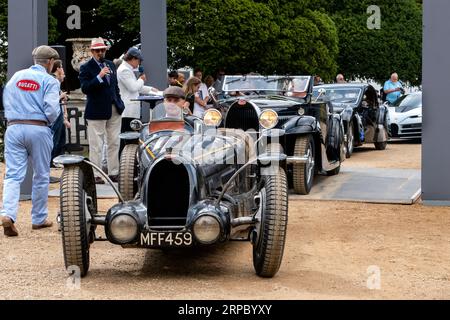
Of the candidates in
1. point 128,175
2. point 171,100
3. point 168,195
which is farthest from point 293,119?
point 168,195

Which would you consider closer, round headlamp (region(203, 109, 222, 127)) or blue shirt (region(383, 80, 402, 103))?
round headlamp (region(203, 109, 222, 127))

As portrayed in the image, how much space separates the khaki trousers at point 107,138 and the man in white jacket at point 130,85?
1.79ft

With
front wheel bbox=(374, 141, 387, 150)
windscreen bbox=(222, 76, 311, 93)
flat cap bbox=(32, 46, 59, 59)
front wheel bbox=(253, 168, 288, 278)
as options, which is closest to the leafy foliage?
front wheel bbox=(374, 141, 387, 150)

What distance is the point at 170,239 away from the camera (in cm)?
691

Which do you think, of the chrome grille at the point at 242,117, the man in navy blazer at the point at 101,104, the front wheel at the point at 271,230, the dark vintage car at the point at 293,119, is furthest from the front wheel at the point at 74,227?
the chrome grille at the point at 242,117

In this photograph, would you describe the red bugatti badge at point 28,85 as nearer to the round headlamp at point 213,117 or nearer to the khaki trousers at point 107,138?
the round headlamp at point 213,117

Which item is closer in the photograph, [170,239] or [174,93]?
[170,239]

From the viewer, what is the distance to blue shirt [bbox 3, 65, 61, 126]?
9203 millimetres

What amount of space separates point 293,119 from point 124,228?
6.11 metres

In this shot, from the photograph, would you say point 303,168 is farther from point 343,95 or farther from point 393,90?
point 393,90

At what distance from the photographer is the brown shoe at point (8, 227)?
9156 millimetres

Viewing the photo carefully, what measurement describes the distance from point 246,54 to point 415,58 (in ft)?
45.1

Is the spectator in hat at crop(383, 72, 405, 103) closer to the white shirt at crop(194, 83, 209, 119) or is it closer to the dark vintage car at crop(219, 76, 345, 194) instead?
the white shirt at crop(194, 83, 209, 119)

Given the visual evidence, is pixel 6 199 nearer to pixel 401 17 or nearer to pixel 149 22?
pixel 149 22
